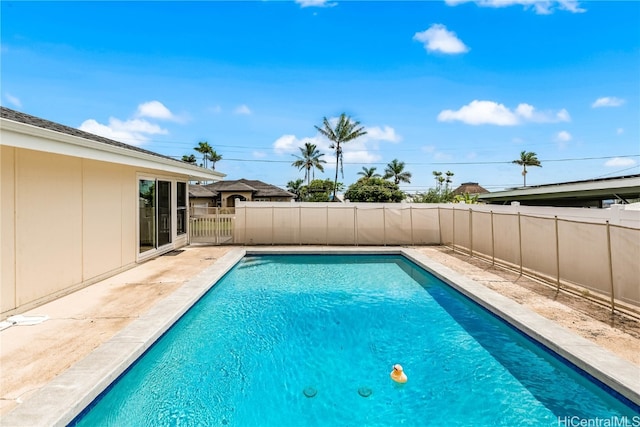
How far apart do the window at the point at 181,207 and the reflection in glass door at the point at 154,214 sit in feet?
2.65

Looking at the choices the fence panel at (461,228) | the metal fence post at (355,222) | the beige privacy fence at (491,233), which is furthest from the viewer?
the metal fence post at (355,222)

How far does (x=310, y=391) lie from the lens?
3.35 m

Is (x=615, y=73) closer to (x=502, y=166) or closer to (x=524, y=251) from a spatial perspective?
(x=524, y=251)

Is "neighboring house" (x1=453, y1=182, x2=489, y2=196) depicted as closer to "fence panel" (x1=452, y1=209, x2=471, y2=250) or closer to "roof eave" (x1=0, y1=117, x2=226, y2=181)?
"fence panel" (x1=452, y1=209, x2=471, y2=250)

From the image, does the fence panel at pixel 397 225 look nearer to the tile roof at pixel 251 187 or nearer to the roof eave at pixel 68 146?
the roof eave at pixel 68 146

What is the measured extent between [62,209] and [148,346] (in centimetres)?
320

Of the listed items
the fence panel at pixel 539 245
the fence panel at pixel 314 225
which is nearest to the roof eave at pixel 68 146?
the fence panel at pixel 314 225

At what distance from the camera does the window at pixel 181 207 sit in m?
10.7

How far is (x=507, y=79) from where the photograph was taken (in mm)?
16078

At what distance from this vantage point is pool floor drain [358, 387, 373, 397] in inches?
130

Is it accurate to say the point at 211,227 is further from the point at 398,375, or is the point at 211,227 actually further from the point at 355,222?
the point at 398,375

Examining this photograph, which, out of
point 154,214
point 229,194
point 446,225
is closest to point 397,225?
point 446,225

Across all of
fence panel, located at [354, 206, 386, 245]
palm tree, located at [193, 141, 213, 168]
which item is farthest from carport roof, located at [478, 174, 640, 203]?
palm tree, located at [193, 141, 213, 168]

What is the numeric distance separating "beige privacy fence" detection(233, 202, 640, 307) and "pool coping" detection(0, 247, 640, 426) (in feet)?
5.16
